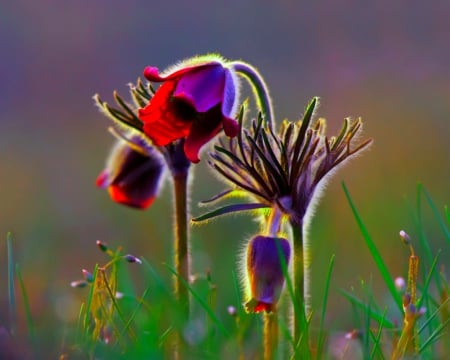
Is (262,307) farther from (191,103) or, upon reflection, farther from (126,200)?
(126,200)

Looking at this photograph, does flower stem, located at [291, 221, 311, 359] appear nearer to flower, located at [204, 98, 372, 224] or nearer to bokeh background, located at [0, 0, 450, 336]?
flower, located at [204, 98, 372, 224]

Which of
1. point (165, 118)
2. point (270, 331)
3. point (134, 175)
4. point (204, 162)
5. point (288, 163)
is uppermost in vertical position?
point (165, 118)

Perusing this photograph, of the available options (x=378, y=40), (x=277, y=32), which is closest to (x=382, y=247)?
(x=378, y=40)

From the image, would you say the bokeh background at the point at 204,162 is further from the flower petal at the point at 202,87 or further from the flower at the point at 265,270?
the flower petal at the point at 202,87

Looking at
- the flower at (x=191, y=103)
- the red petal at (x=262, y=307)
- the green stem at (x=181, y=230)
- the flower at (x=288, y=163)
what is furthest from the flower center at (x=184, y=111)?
the red petal at (x=262, y=307)

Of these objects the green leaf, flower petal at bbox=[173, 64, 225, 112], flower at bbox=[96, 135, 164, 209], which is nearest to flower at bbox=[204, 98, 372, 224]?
the green leaf

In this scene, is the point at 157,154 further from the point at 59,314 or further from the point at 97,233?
the point at 97,233

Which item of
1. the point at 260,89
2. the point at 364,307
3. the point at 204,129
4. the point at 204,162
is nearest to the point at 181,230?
the point at 204,129
